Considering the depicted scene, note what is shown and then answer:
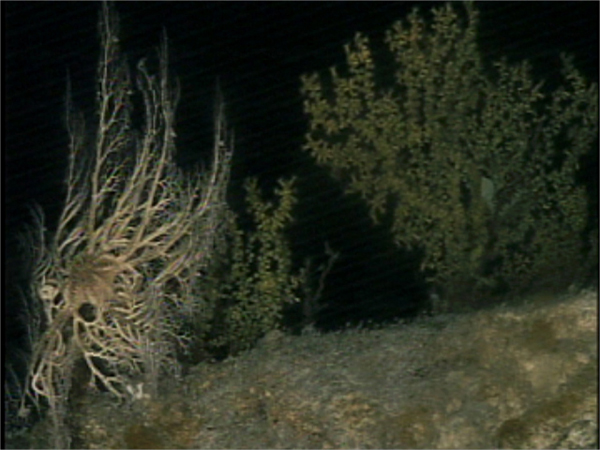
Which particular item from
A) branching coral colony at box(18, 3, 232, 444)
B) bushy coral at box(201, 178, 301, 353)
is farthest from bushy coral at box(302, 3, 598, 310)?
branching coral colony at box(18, 3, 232, 444)

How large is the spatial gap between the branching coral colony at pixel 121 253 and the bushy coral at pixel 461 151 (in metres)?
1.01

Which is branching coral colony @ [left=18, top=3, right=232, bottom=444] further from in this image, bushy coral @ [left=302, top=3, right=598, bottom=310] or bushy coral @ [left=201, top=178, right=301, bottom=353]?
bushy coral @ [left=302, top=3, right=598, bottom=310]

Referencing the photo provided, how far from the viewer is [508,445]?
4516mm

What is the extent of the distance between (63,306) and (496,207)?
2.58 m

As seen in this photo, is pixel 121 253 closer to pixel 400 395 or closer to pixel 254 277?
pixel 254 277

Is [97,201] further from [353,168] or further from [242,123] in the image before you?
[353,168]

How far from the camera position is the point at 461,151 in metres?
6.05

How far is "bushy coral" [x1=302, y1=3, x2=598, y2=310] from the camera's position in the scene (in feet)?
19.6

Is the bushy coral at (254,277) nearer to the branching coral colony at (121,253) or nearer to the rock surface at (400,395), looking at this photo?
the rock surface at (400,395)

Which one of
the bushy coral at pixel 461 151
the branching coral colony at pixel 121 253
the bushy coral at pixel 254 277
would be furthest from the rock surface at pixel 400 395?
the bushy coral at pixel 461 151

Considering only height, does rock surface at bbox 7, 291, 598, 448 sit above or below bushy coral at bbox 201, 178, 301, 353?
below

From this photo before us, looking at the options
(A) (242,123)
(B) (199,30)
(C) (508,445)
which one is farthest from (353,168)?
(C) (508,445)

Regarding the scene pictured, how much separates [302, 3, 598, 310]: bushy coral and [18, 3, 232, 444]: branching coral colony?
1013mm

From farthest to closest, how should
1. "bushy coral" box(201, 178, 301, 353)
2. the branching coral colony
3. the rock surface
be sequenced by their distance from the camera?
1. "bushy coral" box(201, 178, 301, 353)
2. the branching coral colony
3. the rock surface
